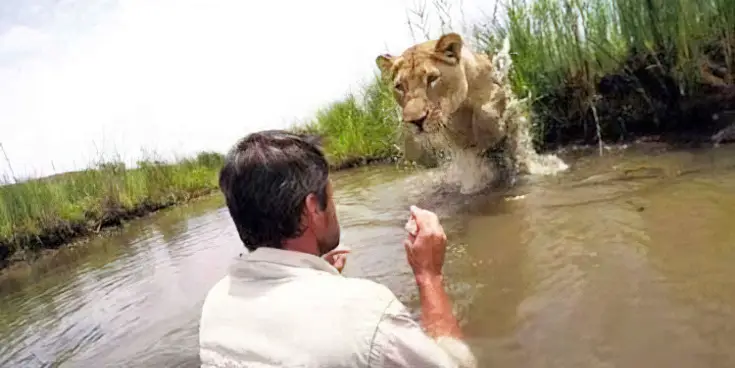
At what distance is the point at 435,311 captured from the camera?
2.15 m

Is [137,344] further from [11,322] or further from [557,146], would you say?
[557,146]

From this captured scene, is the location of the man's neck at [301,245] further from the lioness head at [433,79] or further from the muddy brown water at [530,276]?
the lioness head at [433,79]

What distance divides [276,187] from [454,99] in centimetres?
434

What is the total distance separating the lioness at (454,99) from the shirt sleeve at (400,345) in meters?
3.85

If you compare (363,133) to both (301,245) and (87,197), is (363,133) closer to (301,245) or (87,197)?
(87,197)

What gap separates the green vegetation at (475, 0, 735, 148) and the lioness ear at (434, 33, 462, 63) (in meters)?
2.30

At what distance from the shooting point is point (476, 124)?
617cm

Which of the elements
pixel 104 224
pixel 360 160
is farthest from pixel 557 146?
pixel 104 224

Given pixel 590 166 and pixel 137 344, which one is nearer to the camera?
pixel 137 344

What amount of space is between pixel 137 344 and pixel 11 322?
2.01 m

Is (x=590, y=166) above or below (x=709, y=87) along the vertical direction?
below

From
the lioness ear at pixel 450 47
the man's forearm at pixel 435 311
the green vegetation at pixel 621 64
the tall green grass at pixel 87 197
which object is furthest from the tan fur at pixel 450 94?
the tall green grass at pixel 87 197

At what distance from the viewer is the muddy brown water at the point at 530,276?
256cm

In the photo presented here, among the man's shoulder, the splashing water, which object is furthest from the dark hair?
the splashing water
